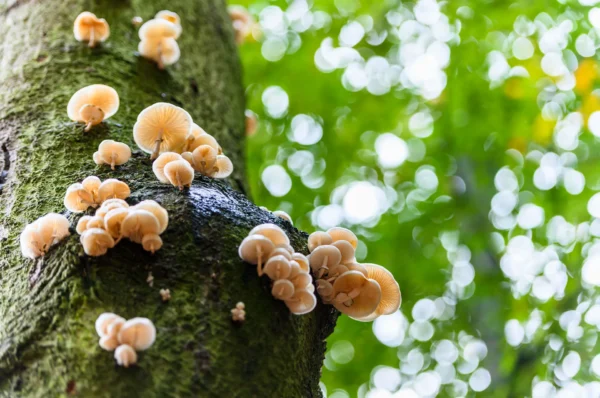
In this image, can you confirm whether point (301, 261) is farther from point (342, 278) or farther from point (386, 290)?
point (386, 290)

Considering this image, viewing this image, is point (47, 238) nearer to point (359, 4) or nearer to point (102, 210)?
point (102, 210)

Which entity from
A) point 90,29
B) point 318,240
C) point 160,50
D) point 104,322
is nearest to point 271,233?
point 318,240

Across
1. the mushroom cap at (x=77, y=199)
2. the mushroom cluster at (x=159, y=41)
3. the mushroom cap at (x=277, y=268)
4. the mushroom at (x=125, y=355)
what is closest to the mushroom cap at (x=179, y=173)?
the mushroom cap at (x=77, y=199)

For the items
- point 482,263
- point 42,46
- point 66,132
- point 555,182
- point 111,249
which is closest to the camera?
point 111,249

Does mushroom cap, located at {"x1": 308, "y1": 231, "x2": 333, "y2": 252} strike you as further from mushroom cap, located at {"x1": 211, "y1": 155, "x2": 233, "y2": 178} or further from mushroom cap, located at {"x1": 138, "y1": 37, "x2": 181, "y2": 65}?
mushroom cap, located at {"x1": 138, "y1": 37, "x2": 181, "y2": 65}

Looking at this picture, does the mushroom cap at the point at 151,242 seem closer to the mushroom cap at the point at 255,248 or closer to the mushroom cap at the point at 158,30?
the mushroom cap at the point at 255,248

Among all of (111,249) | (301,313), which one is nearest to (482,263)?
(301,313)
